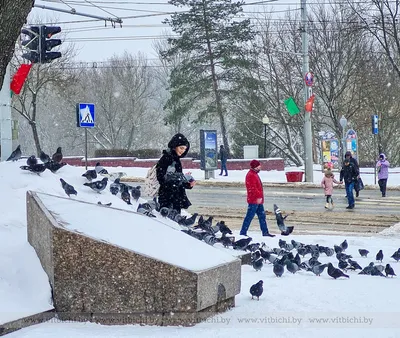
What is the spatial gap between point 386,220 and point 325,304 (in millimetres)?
11049

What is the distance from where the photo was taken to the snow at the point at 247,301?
4.45m

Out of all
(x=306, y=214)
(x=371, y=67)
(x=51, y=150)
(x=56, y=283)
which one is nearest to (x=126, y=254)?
(x=56, y=283)

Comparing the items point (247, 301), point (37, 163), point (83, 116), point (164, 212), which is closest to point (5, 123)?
point (37, 163)

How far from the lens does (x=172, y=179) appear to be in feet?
30.3

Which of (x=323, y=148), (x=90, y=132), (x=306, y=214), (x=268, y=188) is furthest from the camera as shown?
(x=90, y=132)

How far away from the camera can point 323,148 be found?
33000 mm

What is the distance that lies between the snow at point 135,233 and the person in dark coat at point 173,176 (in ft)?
11.1

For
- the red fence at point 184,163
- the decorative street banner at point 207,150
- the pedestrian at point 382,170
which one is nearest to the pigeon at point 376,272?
the pedestrian at point 382,170

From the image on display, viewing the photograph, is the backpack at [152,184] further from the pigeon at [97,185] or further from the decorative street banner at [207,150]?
the decorative street banner at [207,150]

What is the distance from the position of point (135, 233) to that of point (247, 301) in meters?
1.08

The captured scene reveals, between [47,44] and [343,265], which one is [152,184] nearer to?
[343,265]

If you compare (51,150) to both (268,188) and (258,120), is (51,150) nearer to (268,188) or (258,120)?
(258,120)

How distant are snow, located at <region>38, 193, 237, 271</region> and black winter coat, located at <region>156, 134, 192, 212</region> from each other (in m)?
3.39

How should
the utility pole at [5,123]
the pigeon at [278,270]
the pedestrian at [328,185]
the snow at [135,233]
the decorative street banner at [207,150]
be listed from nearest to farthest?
the snow at [135,233], the pigeon at [278,270], the utility pole at [5,123], the pedestrian at [328,185], the decorative street banner at [207,150]
